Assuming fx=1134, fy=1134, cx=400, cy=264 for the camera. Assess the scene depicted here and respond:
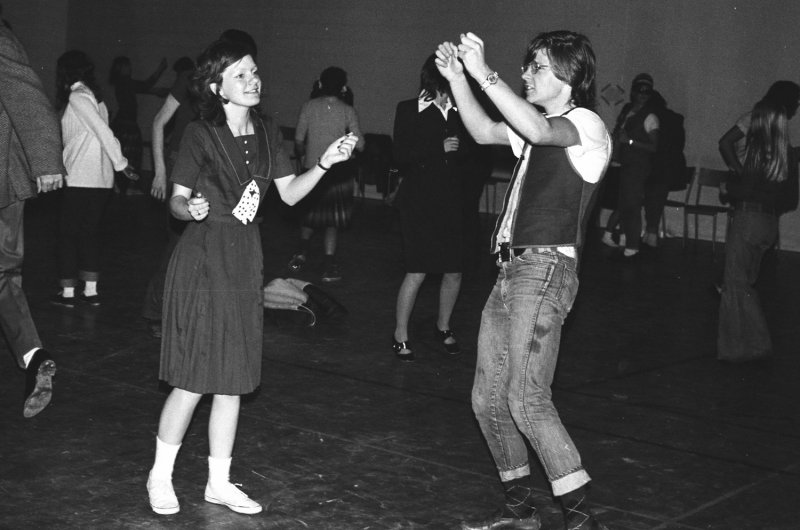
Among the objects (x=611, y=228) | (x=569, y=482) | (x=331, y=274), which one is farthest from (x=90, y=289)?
(x=611, y=228)

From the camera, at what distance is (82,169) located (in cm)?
726

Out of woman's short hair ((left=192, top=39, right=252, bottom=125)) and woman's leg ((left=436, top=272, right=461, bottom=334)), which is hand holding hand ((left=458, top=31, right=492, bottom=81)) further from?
woman's leg ((left=436, top=272, right=461, bottom=334))

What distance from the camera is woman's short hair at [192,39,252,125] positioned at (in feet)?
12.7

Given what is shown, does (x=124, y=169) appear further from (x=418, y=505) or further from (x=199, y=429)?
(x=418, y=505)

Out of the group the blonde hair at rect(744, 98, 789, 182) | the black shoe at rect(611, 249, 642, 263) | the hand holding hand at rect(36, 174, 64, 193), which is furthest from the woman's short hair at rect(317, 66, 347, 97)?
the hand holding hand at rect(36, 174, 64, 193)

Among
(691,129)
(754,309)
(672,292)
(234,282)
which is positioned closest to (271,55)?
(691,129)

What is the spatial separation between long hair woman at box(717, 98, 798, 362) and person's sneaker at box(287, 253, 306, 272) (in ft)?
12.3

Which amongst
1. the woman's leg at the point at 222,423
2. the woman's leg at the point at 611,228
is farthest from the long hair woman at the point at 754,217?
the woman's leg at the point at 611,228

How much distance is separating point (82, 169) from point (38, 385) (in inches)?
109

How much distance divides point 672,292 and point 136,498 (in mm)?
6276

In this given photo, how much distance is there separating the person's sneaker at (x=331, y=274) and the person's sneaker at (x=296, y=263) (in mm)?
317

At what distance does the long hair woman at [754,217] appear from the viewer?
661 cm

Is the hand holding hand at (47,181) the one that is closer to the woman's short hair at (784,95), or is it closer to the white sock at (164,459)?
the white sock at (164,459)

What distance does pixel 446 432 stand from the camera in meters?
5.09
